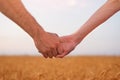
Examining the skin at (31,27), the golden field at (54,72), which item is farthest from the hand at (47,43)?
the golden field at (54,72)

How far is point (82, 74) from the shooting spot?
3.05 metres

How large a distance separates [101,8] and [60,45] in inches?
11.5

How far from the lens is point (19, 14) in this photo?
110 inches

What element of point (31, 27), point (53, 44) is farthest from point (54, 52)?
point (31, 27)

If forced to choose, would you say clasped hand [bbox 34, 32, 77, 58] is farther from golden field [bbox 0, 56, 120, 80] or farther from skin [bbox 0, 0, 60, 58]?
golden field [bbox 0, 56, 120, 80]

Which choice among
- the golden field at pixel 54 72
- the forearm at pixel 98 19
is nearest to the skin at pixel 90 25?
the forearm at pixel 98 19

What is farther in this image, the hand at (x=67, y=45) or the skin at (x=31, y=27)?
the hand at (x=67, y=45)

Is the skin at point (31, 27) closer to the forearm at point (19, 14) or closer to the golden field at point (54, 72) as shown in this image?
the forearm at point (19, 14)

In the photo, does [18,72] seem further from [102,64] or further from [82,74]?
[102,64]

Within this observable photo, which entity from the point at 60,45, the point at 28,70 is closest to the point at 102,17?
the point at 60,45

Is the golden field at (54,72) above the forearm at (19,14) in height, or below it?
below

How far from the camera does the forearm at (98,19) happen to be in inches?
116

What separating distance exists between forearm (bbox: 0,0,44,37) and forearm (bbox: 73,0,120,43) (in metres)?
0.24

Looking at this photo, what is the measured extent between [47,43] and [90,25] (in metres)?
0.25
